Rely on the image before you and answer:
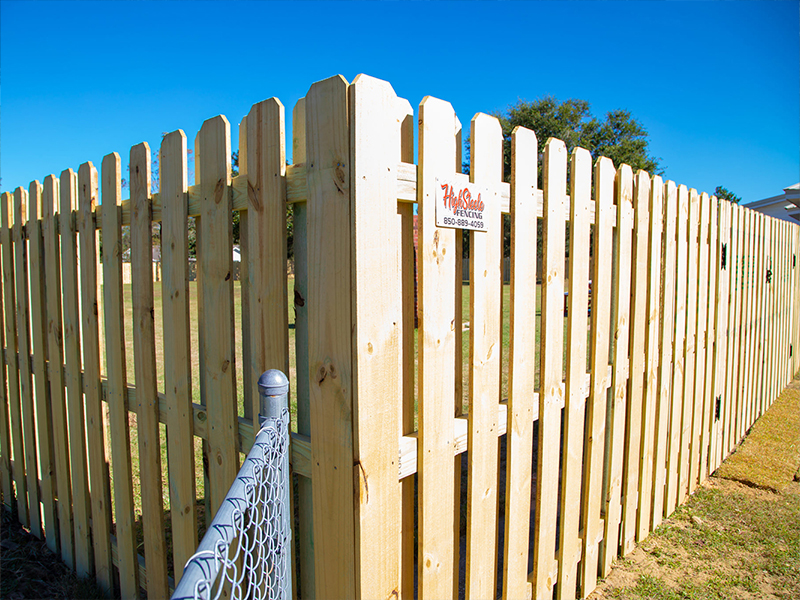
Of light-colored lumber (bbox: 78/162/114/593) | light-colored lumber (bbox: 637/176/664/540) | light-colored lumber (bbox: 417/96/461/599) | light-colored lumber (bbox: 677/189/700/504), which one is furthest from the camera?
light-colored lumber (bbox: 677/189/700/504)

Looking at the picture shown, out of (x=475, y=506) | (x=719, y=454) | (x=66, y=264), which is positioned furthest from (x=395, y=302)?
(x=719, y=454)

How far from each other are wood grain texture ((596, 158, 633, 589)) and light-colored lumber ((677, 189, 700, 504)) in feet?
3.12

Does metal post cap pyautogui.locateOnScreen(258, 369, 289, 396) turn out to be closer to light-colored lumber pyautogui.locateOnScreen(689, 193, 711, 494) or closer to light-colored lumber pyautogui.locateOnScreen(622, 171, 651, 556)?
light-colored lumber pyautogui.locateOnScreen(622, 171, 651, 556)

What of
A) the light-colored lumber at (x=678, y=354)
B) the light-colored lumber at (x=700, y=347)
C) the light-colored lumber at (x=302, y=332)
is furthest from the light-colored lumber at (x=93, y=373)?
the light-colored lumber at (x=700, y=347)

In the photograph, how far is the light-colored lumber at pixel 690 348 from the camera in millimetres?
3586

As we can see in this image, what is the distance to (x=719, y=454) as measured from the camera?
4.50m

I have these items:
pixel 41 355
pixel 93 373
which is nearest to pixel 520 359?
pixel 93 373

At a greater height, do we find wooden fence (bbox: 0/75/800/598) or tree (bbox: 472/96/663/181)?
tree (bbox: 472/96/663/181)

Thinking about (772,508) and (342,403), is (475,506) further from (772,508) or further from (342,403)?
(772,508)

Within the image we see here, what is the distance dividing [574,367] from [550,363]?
211mm

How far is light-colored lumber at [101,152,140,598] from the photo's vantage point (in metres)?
2.49

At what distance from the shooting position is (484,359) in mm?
1952

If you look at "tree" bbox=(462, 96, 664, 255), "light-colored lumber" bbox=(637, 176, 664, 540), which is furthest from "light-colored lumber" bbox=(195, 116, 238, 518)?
"tree" bbox=(462, 96, 664, 255)

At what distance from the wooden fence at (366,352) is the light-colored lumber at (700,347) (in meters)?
0.04
